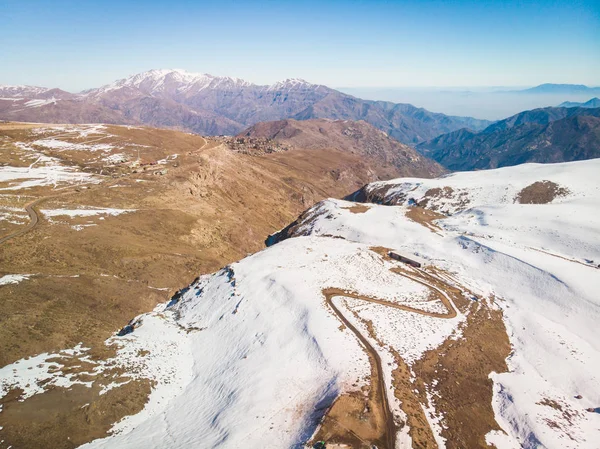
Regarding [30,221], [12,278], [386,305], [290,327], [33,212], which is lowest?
[290,327]

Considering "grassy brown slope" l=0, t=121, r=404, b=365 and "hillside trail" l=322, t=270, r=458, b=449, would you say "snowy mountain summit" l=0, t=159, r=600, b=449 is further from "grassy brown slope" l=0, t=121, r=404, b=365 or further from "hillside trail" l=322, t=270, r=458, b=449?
"grassy brown slope" l=0, t=121, r=404, b=365

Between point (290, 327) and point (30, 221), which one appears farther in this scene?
point (30, 221)

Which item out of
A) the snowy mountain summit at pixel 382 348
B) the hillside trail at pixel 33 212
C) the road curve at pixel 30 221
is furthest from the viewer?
the hillside trail at pixel 33 212

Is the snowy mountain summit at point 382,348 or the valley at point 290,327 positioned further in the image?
the valley at point 290,327

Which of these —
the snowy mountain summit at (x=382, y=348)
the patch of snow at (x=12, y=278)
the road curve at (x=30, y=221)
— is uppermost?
the road curve at (x=30, y=221)

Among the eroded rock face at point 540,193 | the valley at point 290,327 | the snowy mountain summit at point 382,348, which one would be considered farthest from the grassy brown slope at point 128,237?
the eroded rock face at point 540,193

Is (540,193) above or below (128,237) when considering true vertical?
above

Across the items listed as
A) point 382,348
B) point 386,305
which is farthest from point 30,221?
point 382,348

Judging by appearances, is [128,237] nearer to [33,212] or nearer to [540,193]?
[33,212]

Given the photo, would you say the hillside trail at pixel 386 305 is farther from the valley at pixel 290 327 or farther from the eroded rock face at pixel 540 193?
the eroded rock face at pixel 540 193
